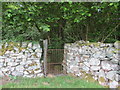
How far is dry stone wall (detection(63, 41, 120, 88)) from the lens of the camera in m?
2.62

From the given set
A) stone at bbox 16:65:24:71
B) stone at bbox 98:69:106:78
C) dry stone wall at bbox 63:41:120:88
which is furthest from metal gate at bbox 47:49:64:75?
stone at bbox 98:69:106:78

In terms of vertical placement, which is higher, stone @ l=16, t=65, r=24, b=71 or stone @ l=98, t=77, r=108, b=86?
stone @ l=16, t=65, r=24, b=71

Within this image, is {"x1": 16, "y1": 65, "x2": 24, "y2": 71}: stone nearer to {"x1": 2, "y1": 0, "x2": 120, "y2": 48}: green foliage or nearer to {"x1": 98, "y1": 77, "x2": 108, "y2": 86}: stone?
{"x1": 2, "y1": 0, "x2": 120, "y2": 48}: green foliage

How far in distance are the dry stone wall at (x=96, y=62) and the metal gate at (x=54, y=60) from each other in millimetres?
328

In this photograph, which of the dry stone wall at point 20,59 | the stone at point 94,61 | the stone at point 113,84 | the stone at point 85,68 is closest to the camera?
the stone at point 113,84

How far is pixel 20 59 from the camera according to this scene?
11.6ft

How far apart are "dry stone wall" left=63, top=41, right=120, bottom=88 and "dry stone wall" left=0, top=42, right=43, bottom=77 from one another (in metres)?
1.43

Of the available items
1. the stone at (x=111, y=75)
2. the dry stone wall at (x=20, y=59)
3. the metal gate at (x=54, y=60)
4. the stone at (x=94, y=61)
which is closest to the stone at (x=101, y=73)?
the stone at (x=111, y=75)

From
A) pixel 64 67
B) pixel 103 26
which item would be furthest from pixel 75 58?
pixel 103 26

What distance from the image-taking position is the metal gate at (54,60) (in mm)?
4133

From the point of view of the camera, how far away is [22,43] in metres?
3.61

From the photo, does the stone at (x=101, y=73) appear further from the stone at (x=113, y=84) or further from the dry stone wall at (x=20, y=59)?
the dry stone wall at (x=20, y=59)

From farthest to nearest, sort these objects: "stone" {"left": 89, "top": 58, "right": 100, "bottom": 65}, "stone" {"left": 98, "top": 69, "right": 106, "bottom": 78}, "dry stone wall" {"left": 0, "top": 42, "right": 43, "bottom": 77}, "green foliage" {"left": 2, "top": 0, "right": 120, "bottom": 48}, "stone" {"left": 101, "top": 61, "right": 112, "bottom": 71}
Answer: "green foliage" {"left": 2, "top": 0, "right": 120, "bottom": 48}, "dry stone wall" {"left": 0, "top": 42, "right": 43, "bottom": 77}, "stone" {"left": 89, "top": 58, "right": 100, "bottom": 65}, "stone" {"left": 98, "top": 69, "right": 106, "bottom": 78}, "stone" {"left": 101, "top": 61, "right": 112, "bottom": 71}

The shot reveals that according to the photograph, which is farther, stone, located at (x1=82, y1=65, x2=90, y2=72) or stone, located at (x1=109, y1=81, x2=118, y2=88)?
stone, located at (x1=82, y1=65, x2=90, y2=72)
